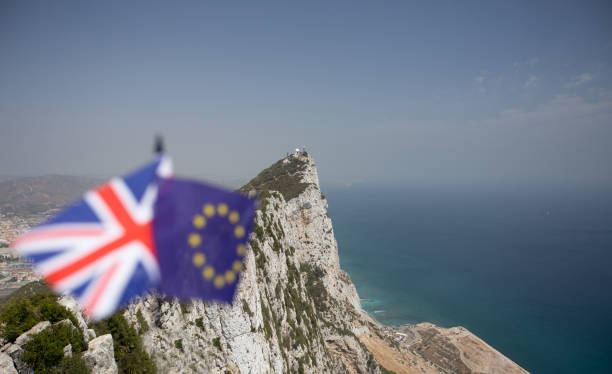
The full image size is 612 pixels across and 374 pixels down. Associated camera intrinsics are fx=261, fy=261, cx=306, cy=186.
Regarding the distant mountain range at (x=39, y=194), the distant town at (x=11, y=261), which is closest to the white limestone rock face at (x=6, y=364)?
the distant town at (x=11, y=261)

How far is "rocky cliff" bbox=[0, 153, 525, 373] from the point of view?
12266 mm

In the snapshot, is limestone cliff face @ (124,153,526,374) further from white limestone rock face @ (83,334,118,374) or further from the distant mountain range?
the distant mountain range

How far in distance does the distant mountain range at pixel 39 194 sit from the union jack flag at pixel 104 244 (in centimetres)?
7068

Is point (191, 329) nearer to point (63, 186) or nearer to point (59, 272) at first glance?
point (59, 272)

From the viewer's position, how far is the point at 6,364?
287 inches

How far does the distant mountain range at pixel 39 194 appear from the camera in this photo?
7019 cm

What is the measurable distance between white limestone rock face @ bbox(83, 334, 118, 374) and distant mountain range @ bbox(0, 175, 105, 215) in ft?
227

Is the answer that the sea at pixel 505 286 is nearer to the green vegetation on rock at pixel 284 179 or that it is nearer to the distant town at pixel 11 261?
the green vegetation on rock at pixel 284 179

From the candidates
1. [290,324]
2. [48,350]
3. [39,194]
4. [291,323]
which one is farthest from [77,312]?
[39,194]

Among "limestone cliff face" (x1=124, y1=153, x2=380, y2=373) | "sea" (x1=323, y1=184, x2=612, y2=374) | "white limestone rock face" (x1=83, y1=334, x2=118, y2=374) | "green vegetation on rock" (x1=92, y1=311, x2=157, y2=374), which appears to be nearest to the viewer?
"white limestone rock face" (x1=83, y1=334, x2=118, y2=374)

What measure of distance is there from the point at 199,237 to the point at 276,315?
58.9ft

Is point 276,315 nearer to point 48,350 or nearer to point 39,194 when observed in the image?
point 48,350

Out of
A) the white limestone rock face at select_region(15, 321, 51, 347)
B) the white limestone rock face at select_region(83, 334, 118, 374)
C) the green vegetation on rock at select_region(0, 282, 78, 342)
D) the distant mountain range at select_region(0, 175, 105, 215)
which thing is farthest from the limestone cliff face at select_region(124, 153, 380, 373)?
the distant mountain range at select_region(0, 175, 105, 215)

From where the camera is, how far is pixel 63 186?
89500mm
